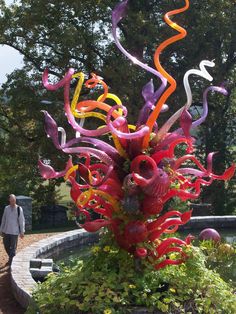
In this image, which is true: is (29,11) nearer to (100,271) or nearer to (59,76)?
(59,76)

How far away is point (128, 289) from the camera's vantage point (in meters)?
5.11

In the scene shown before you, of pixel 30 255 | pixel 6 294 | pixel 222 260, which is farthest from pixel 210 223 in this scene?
pixel 6 294

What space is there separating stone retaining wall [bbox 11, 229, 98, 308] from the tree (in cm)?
704

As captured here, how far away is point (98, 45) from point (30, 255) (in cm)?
1221

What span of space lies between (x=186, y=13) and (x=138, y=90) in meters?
3.19

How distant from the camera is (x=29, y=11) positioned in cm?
2111

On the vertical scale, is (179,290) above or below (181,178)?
below

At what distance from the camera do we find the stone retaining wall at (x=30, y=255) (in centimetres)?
830

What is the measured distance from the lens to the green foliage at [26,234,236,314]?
5.02 meters

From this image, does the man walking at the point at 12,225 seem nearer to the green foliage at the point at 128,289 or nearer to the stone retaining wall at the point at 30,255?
the stone retaining wall at the point at 30,255

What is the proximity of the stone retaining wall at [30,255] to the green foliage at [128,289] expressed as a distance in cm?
189

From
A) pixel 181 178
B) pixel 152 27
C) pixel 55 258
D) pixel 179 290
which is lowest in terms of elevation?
pixel 55 258

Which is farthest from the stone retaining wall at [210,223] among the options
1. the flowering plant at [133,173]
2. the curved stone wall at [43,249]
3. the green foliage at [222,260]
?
the flowering plant at [133,173]

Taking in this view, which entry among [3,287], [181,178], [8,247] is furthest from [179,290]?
[8,247]
